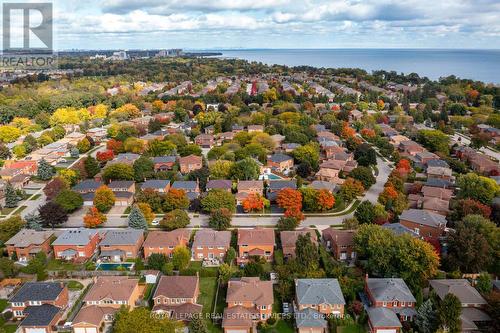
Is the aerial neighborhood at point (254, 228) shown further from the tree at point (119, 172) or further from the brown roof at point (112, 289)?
the tree at point (119, 172)

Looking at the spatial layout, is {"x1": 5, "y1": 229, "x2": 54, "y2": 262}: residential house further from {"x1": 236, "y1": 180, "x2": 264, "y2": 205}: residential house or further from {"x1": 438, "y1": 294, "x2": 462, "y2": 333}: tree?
{"x1": 438, "y1": 294, "x2": 462, "y2": 333}: tree

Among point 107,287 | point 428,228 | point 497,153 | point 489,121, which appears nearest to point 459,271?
point 428,228

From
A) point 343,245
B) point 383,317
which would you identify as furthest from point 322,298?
point 343,245

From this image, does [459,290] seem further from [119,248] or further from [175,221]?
[119,248]

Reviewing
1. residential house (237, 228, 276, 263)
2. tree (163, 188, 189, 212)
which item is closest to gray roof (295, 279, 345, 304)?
residential house (237, 228, 276, 263)

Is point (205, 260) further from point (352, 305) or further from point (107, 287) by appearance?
point (352, 305)
